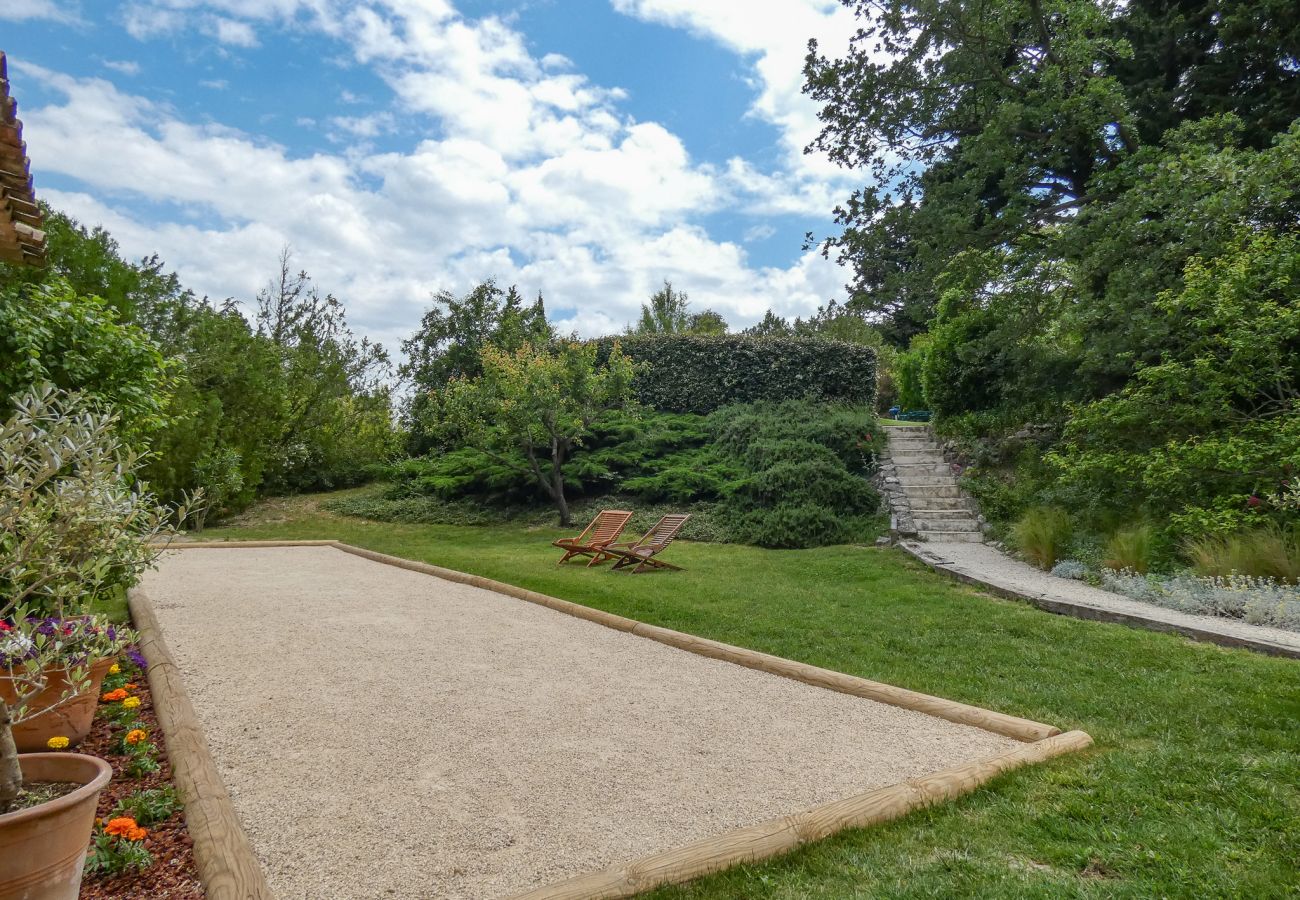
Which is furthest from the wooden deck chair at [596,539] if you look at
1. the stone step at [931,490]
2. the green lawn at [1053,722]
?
the stone step at [931,490]

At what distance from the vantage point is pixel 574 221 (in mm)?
12422

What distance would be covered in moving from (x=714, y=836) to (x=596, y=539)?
24.4 ft

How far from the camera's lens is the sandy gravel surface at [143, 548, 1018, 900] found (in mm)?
2396

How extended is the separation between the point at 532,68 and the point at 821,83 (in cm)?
571

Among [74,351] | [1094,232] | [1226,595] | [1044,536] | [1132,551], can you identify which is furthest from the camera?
[1094,232]

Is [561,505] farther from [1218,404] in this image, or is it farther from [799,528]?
[1218,404]

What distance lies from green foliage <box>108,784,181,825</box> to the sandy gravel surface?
0.76ft

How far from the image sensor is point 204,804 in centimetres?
254

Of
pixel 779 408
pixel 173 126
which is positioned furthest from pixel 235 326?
pixel 779 408

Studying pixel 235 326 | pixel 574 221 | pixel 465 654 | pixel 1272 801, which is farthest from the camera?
pixel 235 326

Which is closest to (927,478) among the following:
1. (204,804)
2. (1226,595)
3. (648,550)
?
(648,550)

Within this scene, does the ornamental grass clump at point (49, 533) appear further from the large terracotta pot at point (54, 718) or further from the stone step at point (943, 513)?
the stone step at point (943, 513)

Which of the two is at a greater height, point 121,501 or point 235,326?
point 235,326

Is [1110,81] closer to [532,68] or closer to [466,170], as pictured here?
[532,68]
